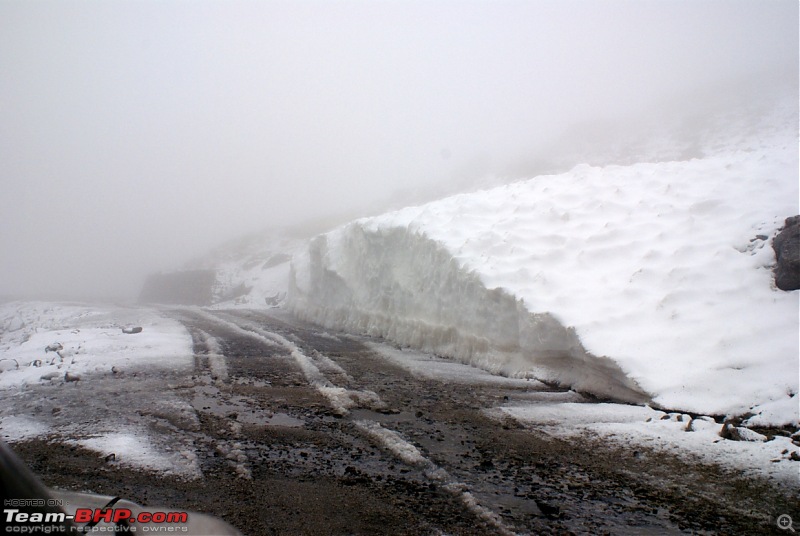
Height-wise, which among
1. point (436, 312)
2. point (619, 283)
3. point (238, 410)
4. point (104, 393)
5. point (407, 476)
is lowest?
point (104, 393)

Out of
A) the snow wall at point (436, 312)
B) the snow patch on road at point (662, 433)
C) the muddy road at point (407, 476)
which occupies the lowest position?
the muddy road at point (407, 476)

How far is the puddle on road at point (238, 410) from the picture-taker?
5656mm

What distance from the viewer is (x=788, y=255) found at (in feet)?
22.0

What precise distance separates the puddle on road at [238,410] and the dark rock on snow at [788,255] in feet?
22.8

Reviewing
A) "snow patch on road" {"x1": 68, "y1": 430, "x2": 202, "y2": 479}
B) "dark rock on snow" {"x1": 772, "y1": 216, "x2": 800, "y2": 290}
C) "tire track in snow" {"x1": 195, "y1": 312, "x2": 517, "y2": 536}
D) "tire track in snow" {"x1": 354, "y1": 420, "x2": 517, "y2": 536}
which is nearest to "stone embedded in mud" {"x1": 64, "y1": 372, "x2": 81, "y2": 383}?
"snow patch on road" {"x1": 68, "y1": 430, "x2": 202, "y2": 479}

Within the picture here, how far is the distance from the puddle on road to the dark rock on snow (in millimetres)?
6942

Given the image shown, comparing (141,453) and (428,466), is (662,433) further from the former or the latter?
(141,453)

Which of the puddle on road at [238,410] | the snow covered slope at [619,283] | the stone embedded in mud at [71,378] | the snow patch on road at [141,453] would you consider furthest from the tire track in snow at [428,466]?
the stone embedded in mud at [71,378]

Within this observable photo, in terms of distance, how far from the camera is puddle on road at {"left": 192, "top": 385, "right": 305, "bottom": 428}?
566cm

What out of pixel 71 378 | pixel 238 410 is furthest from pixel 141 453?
pixel 71 378

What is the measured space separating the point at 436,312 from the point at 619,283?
4247mm

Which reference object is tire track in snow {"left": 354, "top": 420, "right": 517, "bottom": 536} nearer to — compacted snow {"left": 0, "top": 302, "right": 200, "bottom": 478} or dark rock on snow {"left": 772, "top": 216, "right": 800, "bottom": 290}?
compacted snow {"left": 0, "top": 302, "right": 200, "bottom": 478}

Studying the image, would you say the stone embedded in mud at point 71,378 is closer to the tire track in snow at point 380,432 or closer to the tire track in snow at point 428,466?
the tire track in snow at point 380,432

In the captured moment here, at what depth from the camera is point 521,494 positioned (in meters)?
3.88
